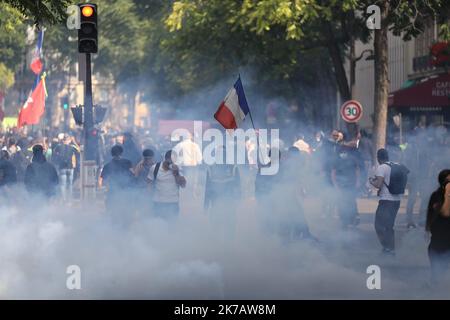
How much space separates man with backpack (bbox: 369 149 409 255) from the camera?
47.9ft

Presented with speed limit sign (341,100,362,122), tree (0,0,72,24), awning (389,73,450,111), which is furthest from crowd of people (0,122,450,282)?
awning (389,73,450,111)

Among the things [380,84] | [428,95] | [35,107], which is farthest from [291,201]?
[35,107]

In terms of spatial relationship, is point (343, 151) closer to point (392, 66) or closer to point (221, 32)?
point (221, 32)

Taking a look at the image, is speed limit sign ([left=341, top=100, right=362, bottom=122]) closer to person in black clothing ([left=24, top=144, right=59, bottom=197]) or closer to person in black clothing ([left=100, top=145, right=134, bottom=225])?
person in black clothing ([left=24, top=144, right=59, bottom=197])

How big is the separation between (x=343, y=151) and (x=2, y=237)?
706cm

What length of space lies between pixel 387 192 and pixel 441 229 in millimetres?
3293

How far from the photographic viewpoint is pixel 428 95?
29.3 m

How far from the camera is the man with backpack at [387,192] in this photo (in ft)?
47.9

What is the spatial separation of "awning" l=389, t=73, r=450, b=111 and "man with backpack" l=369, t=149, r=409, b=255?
14.5 meters

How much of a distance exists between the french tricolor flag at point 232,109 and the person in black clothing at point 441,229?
5093mm

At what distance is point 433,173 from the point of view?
18844mm

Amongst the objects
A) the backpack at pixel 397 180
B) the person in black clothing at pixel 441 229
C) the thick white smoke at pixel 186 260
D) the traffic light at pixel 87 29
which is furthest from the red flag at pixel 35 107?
the person in black clothing at pixel 441 229

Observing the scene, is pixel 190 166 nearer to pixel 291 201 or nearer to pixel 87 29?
pixel 87 29
